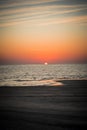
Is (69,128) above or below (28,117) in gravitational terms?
below

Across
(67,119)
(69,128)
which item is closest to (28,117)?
(67,119)

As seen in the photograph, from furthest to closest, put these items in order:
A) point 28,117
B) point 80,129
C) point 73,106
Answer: point 73,106
point 28,117
point 80,129

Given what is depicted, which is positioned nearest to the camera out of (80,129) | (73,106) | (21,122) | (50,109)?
(80,129)

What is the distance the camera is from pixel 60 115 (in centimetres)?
657

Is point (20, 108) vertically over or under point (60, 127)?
over

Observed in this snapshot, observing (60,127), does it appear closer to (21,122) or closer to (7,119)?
(21,122)

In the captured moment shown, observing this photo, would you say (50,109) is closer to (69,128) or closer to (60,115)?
(60,115)

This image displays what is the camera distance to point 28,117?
6.39 meters

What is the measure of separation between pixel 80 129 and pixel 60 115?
4.39 feet

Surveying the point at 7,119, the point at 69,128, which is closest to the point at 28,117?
the point at 7,119

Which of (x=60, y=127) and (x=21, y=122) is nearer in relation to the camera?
(x=60, y=127)

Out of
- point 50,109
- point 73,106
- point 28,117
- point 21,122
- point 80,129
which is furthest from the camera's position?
point 73,106

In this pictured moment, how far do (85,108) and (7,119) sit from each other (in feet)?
7.52

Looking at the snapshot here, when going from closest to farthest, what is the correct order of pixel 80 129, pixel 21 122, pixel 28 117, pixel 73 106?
pixel 80 129 < pixel 21 122 < pixel 28 117 < pixel 73 106
